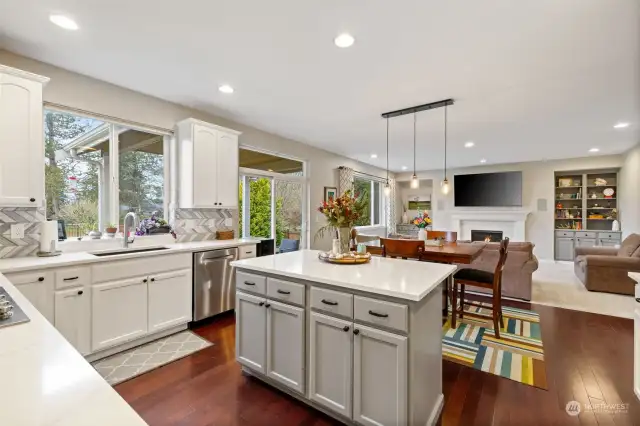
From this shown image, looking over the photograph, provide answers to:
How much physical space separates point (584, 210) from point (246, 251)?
8.31 metres

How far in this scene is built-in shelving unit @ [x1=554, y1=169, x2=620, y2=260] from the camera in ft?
23.7

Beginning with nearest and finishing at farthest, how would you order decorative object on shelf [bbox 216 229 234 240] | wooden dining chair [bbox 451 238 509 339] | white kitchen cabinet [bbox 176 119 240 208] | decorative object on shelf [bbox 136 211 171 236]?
wooden dining chair [bbox 451 238 509 339] < decorative object on shelf [bbox 136 211 171 236] < white kitchen cabinet [bbox 176 119 240 208] < decorative object on shelf [bbox 216 229 234 240]

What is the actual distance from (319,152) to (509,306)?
4252 mm

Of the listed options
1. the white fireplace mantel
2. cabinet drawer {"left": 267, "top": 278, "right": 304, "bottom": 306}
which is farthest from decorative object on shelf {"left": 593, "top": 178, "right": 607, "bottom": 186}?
cabinet drawer {"left": 267, "top": 278, "right": 304, "bottom": 306}

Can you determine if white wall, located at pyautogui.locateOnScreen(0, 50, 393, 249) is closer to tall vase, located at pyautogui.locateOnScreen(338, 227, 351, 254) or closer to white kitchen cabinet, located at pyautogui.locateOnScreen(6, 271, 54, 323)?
white kitchen cabinet, located at pyautogui.locateOnScreen(6, 271, 54, 323)

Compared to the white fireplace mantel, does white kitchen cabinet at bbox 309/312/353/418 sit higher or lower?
lower

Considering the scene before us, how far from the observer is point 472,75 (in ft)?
9.70

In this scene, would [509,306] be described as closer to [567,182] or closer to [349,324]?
[349,324]

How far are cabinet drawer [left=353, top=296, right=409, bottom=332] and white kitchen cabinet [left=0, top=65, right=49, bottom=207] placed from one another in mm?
2753

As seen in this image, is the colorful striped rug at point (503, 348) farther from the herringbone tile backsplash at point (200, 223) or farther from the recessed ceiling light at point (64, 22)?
the recessed ceiling light at point (64, 22)

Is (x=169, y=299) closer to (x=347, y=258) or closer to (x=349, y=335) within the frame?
(x=347, y=258)

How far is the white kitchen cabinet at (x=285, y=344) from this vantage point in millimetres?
2045

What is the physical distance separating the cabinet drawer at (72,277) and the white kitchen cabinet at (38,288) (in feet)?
0.16

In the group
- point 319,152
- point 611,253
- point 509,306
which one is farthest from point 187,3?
point 611,253
